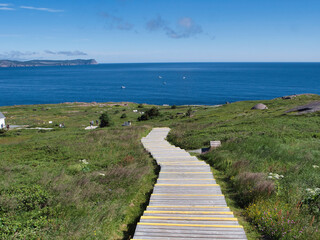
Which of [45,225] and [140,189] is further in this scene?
[140,189]

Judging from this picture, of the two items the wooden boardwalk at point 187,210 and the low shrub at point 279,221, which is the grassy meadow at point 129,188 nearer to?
the low shrub at point 279,221

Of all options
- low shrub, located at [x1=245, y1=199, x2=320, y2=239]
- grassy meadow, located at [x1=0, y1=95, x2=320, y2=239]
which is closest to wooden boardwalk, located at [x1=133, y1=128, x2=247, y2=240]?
grassy meadow, located at [x1=0, y1=95, x2=320, y2=239]

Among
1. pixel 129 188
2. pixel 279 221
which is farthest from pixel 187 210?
pixel 129 188

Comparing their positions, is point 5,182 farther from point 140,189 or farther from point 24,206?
point 140,189

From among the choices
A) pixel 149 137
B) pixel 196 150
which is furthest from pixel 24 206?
pixel 149 137

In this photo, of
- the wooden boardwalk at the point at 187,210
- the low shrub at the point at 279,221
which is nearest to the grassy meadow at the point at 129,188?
the low shrub at the point at 279,221

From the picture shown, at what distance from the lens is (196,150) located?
1845 cm

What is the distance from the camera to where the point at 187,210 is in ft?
28.2

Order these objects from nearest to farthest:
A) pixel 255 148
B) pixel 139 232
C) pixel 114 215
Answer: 1. pixel 139 232
2. pixel 114 215
3. pixel 255 148

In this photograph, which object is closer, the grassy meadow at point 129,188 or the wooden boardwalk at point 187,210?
the wooden boardwalk at point 187,210

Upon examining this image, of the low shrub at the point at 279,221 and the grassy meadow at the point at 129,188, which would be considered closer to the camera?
the low shrub at the point at 279,221

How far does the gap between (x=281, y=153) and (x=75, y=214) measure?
35.5ft

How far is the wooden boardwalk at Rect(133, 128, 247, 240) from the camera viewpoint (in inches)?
282

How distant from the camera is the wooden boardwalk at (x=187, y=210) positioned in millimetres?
7172
